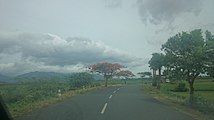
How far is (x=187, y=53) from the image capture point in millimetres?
22344

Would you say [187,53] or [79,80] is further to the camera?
[79,80]

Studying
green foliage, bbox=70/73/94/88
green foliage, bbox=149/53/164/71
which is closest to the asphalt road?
green foliage, bbox=149/53/164/71

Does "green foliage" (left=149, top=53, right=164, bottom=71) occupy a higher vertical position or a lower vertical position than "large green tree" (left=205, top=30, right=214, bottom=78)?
higher

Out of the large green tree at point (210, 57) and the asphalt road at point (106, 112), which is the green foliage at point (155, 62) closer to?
the large green tree at point (210, 57)

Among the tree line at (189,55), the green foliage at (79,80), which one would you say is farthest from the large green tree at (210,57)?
the green foliage at (79,80)

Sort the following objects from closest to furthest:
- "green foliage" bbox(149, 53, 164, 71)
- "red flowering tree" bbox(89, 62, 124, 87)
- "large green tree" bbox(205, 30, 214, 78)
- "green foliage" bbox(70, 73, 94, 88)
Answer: "large green tree" bbox(205, 30, 214, 78) → "green foliage" bbox(149, 53, 164, 71) → "green foliage" bbox(70, 73, 94, 88) → "red flowering tree" bbox(89, 62, 124, 87)

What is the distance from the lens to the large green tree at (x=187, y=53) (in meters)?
21.2

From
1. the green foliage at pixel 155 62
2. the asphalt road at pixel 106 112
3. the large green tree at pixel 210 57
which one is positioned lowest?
the asphalt road at pixel 106 112

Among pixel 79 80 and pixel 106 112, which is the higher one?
pixel 79 80

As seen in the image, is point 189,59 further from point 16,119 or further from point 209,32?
point 16,119

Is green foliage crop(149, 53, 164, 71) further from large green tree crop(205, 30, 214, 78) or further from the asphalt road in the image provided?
the asphalt road

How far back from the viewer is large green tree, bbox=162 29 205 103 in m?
21.2

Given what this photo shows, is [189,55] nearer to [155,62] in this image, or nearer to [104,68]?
[155,62]

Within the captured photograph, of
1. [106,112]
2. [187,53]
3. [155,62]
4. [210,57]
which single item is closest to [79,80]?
[155,62]
